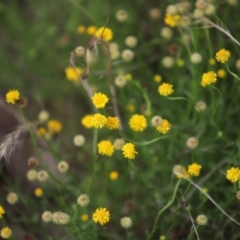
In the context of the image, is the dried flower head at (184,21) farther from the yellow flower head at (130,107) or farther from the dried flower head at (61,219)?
the dried flower head at (61,219)

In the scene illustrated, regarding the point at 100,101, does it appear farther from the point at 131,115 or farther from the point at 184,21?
the point at 184,21

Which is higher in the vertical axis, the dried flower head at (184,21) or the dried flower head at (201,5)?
the dried flower head at (201,5)

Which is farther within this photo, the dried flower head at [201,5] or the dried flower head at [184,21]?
the dried flower head at [184,21]

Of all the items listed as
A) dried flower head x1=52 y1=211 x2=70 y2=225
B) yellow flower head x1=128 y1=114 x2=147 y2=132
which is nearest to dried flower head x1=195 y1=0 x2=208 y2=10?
yellow flower head x1=128 y1=114 x2=147 y2=132

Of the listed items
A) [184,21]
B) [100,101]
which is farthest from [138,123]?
[184,21]

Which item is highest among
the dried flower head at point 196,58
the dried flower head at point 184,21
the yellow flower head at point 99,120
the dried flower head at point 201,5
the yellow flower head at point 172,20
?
the dried flower head at point 201,5

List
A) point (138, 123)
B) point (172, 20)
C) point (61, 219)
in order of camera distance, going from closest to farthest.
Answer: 1. point (61, 219)
2. point (138, 123)
3. point (172, 20)

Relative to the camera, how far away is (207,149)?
1.45 m

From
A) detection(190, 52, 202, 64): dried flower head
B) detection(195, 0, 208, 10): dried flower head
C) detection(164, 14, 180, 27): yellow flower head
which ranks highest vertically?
detection(195, 0, 208, 10): dried flower head

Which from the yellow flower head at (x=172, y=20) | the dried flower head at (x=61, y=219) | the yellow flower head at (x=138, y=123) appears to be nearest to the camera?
the dried flower head at (x=61, y=219)

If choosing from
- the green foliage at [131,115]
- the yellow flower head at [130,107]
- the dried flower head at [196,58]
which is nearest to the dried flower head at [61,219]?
the green foliage at [131,115]

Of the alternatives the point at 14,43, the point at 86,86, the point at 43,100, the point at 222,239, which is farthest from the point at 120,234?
the point at 14,43

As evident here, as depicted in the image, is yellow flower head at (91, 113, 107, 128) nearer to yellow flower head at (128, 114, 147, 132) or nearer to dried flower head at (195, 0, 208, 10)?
yellow flower head at (128, 114, 147, 132)

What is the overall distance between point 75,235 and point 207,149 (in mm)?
449
